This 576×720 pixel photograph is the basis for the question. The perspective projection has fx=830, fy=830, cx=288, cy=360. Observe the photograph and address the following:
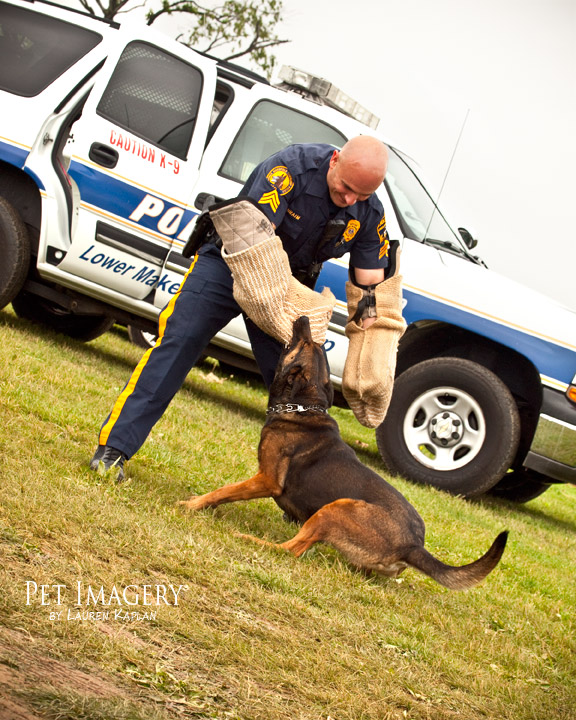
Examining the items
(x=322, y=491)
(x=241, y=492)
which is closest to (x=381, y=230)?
(x=322, y=491)

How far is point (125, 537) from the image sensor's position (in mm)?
3010

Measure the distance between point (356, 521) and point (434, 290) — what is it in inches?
113

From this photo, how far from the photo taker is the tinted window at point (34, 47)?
622 centimetres

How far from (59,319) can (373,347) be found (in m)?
4.15

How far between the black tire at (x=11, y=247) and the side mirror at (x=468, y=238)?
3437 millimetres

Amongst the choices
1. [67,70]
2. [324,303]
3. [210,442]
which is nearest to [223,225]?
[324,303]

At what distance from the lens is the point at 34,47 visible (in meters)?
6.32

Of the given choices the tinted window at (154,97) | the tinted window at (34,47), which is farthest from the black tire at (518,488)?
the tinted window at (34,47)

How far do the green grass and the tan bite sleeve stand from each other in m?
0.73

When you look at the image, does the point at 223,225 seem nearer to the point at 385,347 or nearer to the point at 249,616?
the point at 385,347

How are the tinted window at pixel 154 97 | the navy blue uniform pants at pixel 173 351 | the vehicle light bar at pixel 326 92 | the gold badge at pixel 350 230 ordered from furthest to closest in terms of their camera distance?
the vehicle light bar at pixel 326 92, the tinted window at pixel 154 97, the gold badge at pixel 350 230, the navy blue uniform pants at pixel 173 351

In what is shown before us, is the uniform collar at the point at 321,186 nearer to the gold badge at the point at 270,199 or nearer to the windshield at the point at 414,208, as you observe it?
the gold badge at the point at 270,199

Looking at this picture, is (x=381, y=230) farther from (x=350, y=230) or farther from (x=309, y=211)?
(x=309, y=211)

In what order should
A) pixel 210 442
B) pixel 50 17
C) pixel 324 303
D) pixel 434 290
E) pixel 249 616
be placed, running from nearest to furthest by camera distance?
pixel 249 616 < pixel 324 303 < pixel 210 442 < pixel 434 290 < pixel 50 17
